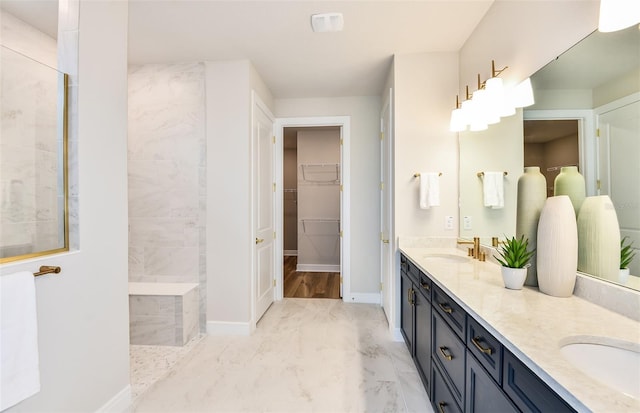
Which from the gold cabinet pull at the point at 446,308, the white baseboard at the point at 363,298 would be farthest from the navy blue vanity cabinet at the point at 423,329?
the white baseboard at the point at 363,298

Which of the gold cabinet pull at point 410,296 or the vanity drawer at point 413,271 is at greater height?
the vanity drawer at point 413,271

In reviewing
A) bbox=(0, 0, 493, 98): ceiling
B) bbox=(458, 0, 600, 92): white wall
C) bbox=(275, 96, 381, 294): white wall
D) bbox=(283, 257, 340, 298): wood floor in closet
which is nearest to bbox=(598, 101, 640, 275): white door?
bbox=(458, 0, 600, 92): white wall

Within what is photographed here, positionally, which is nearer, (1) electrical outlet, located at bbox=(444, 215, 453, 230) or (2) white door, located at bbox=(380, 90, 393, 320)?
(1) electrical outlet, located at bbox=(444, 215, 453, 230)

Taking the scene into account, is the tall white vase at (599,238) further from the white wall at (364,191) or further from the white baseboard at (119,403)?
the white baseboard at (119,403)

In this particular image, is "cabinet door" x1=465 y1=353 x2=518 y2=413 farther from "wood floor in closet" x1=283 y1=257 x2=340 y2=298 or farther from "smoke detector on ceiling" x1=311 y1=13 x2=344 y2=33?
"wood floor in closet" x1=283 y1=257 x2=340 y2=298

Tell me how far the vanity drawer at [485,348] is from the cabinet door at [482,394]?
28 mm

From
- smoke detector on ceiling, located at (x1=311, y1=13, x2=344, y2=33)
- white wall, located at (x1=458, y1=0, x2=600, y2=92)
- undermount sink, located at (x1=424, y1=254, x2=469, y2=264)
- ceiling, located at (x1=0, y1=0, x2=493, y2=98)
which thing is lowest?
undermount sink, located at (x1=424, y1=254, x2=469, y2=264)

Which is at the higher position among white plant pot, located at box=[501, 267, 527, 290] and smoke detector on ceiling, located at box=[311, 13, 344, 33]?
smoke detector on ceiling, located at box=[311, 13, 344, 33]

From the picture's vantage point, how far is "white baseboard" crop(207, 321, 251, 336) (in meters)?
2.70

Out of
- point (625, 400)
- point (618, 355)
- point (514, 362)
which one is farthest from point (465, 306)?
point (625, 400)

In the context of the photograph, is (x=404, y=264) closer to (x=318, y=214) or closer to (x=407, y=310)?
(x=407, y=310)

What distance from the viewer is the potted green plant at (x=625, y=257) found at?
3.33 feet

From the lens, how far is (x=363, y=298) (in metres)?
3.56

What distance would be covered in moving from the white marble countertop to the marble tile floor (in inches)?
38.6
